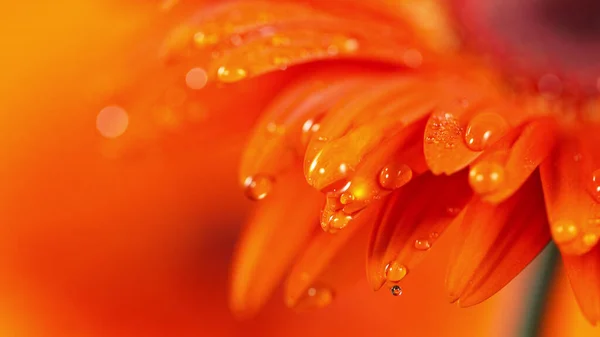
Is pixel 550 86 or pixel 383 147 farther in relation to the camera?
pixel 550 86

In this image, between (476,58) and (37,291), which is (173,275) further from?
(476,58)

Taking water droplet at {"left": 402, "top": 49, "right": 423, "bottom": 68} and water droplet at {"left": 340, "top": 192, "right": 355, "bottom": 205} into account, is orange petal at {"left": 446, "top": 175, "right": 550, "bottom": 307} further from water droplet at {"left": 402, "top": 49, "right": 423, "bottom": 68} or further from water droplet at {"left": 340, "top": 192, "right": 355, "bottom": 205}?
water droplet at {"left": 402, "top": 49, "right": 423, "bottom": 68}

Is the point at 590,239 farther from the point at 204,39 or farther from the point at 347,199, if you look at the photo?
the point at 204,39

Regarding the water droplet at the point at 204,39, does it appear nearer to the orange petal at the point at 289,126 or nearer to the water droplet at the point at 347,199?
the orange petal at the point at 289,126

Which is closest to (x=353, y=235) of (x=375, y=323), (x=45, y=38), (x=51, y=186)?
(x=375, y=323)

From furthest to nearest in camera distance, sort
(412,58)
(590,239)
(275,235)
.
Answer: (412,58), (275,235), (590,239)

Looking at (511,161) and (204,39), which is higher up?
(204,39)

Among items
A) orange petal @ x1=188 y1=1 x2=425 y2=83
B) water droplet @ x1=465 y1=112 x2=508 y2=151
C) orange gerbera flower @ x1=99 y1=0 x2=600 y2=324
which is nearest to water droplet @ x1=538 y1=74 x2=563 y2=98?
orange gerbera flower @ x1=99 y1=0 x2=600 y2=324

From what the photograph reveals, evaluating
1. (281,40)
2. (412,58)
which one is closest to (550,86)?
(412,58)
